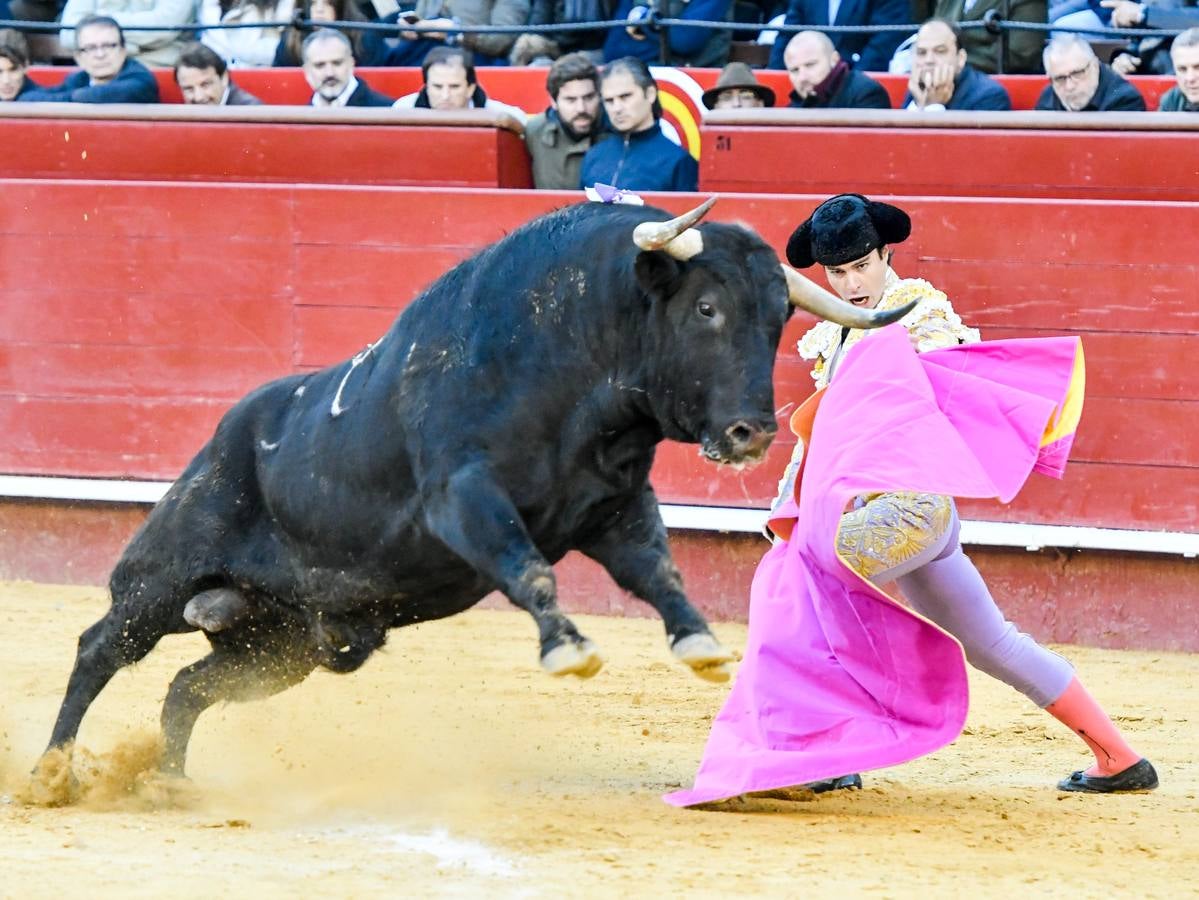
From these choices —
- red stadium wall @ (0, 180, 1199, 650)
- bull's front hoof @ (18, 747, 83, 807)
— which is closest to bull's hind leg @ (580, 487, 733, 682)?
A: bull's front hoof @ (18, 747, 83, 807)

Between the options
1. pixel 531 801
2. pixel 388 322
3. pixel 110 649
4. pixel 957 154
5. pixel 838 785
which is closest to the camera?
pixel 531 801

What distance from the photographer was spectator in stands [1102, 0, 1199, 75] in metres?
7.24

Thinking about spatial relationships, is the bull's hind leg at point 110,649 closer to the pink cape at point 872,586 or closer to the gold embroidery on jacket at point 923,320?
the pink cape at point 872,586

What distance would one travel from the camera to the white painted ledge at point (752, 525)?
245 inches

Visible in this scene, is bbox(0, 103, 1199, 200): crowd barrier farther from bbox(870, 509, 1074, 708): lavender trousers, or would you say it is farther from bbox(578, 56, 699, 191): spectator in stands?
bbox(870, 509, 1074, 708): lavender trousers

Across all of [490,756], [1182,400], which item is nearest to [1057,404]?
[490,756]

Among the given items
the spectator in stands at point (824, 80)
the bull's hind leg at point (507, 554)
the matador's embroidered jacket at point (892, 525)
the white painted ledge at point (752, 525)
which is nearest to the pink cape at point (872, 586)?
the matador's embroidered jacket at point (892, 525)

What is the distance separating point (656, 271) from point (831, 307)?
37 centimetres

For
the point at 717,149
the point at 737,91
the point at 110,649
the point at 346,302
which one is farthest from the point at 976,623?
the point at 737,91

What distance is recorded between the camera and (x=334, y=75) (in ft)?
25.1

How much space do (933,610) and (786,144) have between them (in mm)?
2991

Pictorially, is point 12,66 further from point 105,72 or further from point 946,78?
point 946,78

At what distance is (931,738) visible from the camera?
13.1 ft

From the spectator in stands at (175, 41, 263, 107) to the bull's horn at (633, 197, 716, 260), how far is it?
4.31 meters
